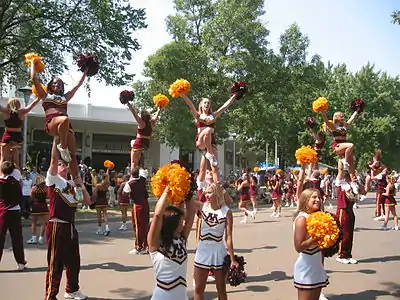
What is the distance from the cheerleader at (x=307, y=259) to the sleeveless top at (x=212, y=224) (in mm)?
857

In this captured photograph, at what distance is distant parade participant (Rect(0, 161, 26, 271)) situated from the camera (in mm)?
7219

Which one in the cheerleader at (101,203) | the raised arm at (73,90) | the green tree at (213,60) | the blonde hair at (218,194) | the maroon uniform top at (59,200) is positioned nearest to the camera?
the blonde hair at (218,194)

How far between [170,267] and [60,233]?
224 cm

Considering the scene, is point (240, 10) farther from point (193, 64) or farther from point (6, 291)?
point (6, 291)

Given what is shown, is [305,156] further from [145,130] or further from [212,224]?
[145,130]

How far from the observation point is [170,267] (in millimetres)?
3773

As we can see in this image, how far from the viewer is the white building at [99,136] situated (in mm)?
32531

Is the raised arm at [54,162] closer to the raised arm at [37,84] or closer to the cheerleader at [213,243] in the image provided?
the raised arm at [37,84]

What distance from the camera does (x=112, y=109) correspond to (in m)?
33.8

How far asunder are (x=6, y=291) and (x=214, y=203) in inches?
130

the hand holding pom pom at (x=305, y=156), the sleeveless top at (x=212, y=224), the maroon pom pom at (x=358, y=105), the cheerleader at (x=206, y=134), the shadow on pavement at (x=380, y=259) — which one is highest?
the maroon pom pom at (x=358, y=105)

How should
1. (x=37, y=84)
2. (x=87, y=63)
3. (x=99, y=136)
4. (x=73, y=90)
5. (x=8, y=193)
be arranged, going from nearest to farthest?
(x=37, y=84)
(x=73, y=90)
(x=87, y=63)
(x=8, y=193)
(x=99, y=136)

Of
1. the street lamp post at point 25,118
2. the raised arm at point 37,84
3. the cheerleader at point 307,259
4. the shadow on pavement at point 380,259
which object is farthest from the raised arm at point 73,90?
the street lamp post at point 25,118

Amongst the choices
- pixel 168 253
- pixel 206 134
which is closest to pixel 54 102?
pixel 206 134
